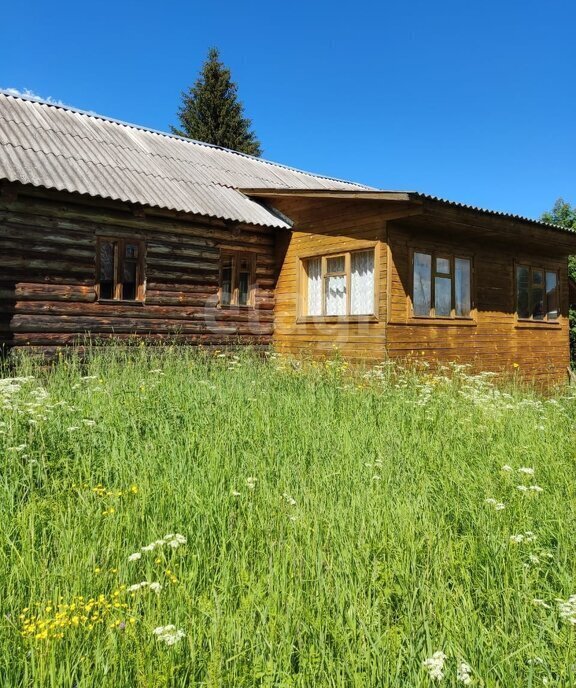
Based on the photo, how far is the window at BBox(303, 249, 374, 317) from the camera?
11.2 metres

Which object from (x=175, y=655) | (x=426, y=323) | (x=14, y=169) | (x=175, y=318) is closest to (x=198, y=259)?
(x=175, y=318)

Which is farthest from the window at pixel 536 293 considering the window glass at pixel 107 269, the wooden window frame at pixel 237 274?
the window glass at pixel 107 269

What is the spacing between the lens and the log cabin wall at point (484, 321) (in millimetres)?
10898

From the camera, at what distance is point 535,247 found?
47.1 feet

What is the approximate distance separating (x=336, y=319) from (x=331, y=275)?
1070 mm

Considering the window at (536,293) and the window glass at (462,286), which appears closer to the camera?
the window glass at (462,286)

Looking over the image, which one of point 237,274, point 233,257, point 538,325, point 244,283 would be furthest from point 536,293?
point 233,257

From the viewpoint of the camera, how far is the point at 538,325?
48.2 feet

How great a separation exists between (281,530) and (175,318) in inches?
370

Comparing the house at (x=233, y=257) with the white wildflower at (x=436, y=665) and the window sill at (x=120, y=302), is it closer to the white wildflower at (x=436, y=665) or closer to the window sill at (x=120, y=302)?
the window sill at (x=120, y=302)

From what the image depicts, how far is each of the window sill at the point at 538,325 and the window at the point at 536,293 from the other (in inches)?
5.1

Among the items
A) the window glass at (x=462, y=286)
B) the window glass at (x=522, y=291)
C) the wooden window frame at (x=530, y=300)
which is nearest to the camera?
the window glass at (x=462, y=286)

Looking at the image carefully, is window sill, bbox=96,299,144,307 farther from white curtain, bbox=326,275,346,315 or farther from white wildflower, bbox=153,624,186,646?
white wildflower, bbox=153,624,186,646

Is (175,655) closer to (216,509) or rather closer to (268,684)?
(268,684)
